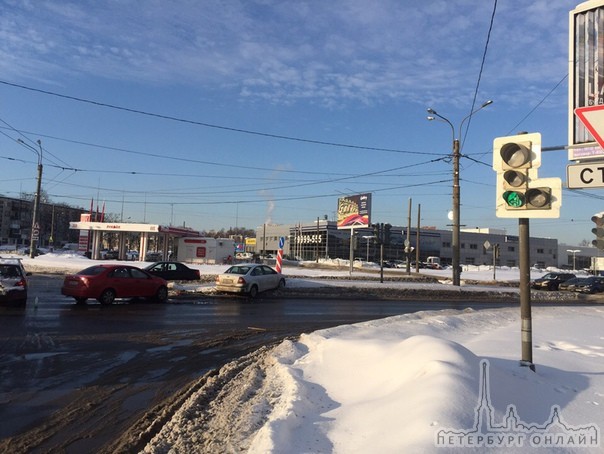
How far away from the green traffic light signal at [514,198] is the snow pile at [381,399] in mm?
1996

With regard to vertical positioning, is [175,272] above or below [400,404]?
above

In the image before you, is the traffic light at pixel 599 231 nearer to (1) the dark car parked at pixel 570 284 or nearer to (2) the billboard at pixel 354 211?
(1) the dark car parked at pixel 570 284

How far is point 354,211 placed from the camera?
51719mm

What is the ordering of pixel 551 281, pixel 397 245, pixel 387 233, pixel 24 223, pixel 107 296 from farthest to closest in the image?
1. pixel 24 223
2. pixel 397 245
3. pixel 551 281
4. pixel 387 233
5. pixel 107 296

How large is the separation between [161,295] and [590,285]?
31.2 m

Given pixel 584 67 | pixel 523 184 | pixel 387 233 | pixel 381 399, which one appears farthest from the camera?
pixel 387 233

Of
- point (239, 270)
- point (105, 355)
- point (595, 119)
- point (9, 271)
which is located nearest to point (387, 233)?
point (239, 270)

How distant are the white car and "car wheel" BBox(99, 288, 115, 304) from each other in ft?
18.3

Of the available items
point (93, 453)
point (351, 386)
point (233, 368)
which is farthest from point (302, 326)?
point (93, 453)

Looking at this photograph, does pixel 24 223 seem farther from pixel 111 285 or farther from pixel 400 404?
pixel 400 404

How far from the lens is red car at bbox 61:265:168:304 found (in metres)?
16.9

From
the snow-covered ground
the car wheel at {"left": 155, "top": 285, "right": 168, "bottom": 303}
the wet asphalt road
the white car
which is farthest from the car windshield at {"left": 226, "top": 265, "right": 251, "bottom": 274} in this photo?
the snow-covered ground

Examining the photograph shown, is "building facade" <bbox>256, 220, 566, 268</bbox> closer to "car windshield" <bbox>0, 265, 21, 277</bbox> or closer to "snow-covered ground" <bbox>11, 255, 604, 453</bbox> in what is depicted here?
"car windshield" <bbox>0, 265, 21, 277</bbox>

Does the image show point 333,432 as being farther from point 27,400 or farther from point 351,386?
point 27,400
